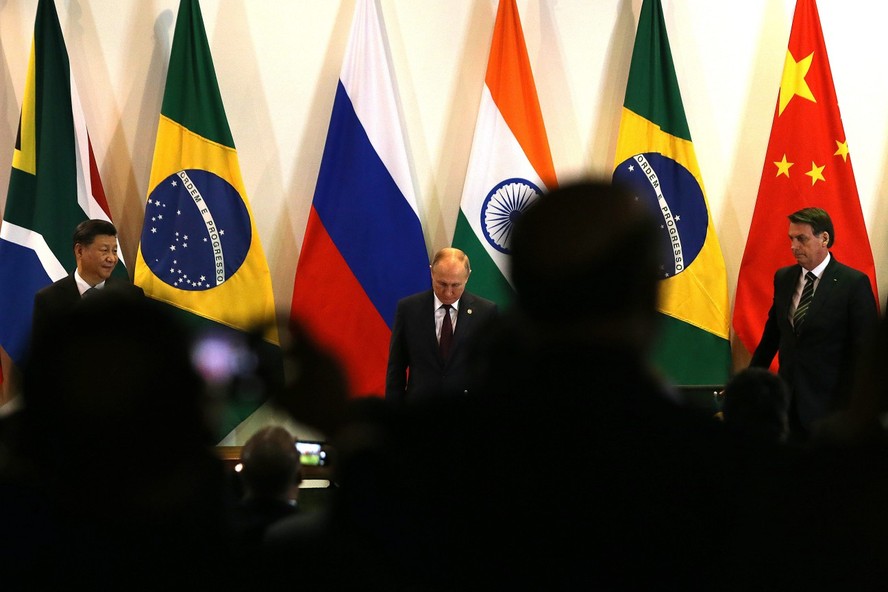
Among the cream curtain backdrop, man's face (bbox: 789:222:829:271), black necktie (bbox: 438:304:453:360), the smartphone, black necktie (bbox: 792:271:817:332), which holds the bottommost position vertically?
black necktie (bbox: 438:304:453:360)

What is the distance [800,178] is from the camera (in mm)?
6258

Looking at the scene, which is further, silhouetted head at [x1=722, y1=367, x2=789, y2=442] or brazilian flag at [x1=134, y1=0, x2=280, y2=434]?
brazilian flag at [x1=134, y1=0, x2=280, y2=434]

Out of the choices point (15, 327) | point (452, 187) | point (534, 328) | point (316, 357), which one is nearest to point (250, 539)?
point (316, 357)

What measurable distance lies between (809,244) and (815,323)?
0.41 meters

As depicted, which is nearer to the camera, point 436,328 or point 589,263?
point 589,263

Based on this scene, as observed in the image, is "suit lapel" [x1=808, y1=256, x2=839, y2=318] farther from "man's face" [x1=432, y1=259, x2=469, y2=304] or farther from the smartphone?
the smartphone

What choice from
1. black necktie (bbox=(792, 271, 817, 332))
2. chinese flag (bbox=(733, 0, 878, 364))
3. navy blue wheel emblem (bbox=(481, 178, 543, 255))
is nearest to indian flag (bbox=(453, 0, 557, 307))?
navy blue wheel emblem (bbox=(481, 178, 543, 255))

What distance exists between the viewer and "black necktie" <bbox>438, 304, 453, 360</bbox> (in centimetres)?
520

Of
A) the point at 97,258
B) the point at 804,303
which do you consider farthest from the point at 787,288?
the point at 97,258

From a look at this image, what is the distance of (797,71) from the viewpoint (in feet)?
20.6

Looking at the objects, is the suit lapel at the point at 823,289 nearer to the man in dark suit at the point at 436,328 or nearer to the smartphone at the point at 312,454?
the man in dark suit at the point at 436,328

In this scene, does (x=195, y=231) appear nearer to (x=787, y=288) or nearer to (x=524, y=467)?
(x=787, y=288)

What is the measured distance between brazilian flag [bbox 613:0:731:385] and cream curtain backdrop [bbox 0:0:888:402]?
216mm

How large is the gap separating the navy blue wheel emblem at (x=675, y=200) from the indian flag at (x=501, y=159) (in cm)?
56
